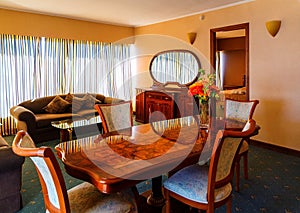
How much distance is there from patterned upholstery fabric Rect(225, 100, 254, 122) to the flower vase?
2.56 feet

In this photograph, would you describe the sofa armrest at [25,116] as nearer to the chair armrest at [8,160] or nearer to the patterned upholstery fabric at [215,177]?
the chair armrest at [8,160]

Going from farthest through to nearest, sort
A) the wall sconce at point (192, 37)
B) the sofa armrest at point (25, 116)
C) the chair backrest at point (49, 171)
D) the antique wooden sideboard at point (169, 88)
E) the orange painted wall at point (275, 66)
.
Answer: the wall sconce at point (192, 37) < the antique wooden sideboard at point (169, 88) < the sofa armrest at point (25, 116) < the orange painted wall at point (275, 66) < the chair backrest at point (49, 171)

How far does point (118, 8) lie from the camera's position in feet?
16.4

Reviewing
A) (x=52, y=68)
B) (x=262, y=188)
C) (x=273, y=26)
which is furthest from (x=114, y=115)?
(x=52, y=68)

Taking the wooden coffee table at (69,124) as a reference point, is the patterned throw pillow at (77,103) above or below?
above

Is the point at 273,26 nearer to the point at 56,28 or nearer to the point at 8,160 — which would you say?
the point at 8,160

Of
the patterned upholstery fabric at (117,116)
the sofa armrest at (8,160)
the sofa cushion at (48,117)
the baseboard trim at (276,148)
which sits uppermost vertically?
Answer: the patterned upholstery fabric at (117,116)

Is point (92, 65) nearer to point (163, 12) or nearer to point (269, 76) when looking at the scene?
point (163, 12)

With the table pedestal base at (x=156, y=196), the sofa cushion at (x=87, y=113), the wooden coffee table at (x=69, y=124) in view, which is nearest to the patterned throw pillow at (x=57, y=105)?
the sofa cushion at (x=87, y=113)

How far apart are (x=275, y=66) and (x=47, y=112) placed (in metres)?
4.50

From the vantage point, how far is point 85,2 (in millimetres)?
4535

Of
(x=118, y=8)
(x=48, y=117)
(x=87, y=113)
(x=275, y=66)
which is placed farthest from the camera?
(x=87, y=113)

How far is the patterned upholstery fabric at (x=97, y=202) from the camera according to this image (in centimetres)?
161

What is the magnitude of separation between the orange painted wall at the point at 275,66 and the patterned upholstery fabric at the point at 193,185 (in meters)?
2.65
